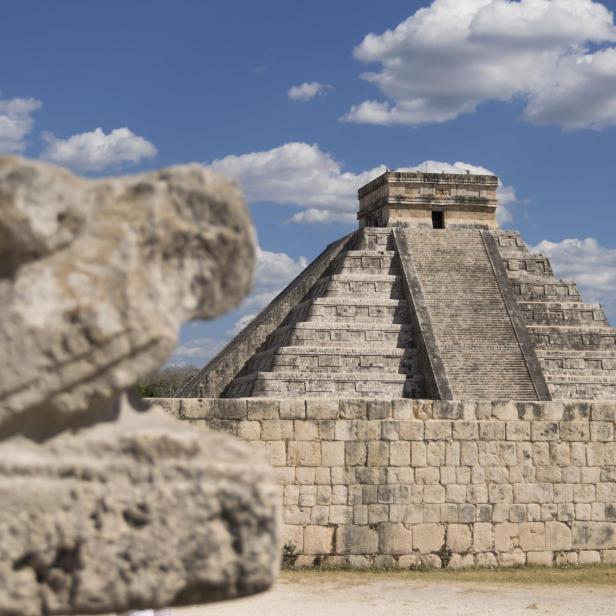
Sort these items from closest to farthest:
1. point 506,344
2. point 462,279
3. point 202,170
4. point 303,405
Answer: point 202,170 < point 303,405 < point 506,344 < point 462,279

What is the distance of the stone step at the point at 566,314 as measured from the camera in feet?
95.7

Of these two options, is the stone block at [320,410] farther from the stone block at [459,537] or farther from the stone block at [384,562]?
the stone block at [459,537]

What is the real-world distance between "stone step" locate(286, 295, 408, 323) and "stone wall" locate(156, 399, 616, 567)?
46.6ft

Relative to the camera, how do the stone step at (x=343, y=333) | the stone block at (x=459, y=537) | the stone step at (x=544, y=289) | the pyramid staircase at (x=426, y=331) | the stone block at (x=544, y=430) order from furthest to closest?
the stone step at (x=544, y=289), the stone step at (x=343, y=333), the pyramid staircase at (x=426, y=331), the stone block at (x=544, y=430), the stone block at (x=459, y=537)

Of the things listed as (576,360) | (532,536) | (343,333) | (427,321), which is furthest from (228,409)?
(576,360)

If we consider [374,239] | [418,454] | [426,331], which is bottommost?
[418,454]

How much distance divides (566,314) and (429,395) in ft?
16.6

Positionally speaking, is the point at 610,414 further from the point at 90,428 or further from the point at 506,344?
the point at 506,344

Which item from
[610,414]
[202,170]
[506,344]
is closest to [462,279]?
[506,344]

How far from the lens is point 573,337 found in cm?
2856

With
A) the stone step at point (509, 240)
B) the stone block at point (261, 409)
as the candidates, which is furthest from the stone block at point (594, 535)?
the stone step at point (509, 240)

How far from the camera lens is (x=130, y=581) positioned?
8.32 feet

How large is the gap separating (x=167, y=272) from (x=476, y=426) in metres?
10.7

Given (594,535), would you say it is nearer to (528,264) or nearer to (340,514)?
(340,514)
